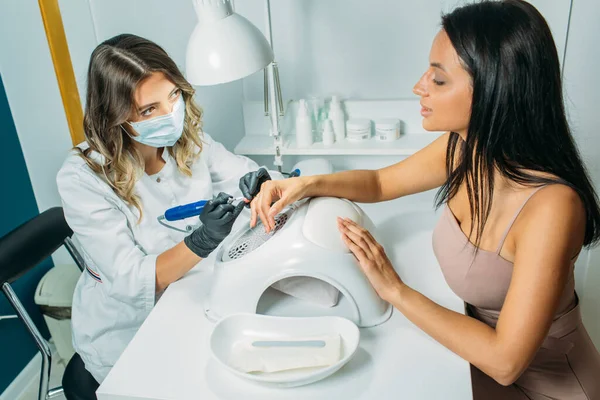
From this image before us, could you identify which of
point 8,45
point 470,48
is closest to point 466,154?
point 470,48

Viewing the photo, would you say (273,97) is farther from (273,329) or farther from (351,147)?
(273,329)

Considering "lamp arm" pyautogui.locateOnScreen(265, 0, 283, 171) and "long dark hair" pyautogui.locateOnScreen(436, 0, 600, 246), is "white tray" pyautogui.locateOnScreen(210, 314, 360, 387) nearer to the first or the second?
"long dark hair" pyautogui.locateOnScreen(436, 0, 600, 246)

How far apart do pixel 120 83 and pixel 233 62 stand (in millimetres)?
331

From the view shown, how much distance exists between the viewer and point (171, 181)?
1.60 m

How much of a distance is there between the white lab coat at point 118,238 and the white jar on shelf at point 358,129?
0.54m

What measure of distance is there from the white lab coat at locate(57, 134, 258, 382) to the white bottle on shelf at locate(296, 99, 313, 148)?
41 centimetres

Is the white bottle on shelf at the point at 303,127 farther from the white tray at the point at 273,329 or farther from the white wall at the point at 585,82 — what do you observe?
the white tray at the point at 273,329

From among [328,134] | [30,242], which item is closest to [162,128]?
[30,242]

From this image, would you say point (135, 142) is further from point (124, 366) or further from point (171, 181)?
point (124, 366)

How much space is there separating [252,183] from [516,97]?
63 cm

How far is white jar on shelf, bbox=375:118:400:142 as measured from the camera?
2115 mm

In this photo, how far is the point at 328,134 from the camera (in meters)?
2.11

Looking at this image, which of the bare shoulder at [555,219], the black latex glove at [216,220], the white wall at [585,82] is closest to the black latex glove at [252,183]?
the black latex glove at [216,220]

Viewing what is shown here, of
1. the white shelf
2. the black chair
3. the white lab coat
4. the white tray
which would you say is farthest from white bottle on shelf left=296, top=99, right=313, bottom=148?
the white tray
